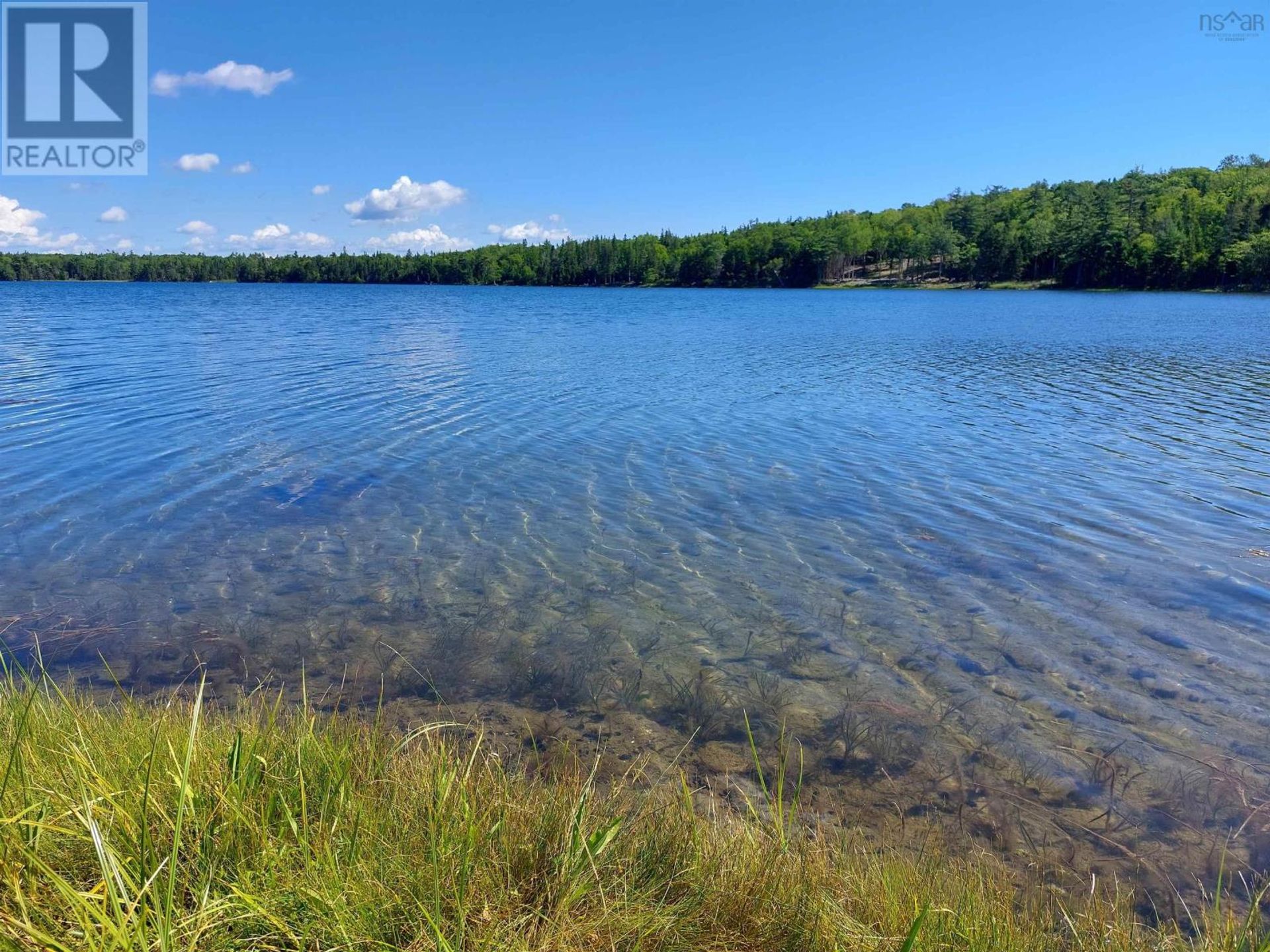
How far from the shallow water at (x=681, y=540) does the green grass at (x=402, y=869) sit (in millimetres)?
2215

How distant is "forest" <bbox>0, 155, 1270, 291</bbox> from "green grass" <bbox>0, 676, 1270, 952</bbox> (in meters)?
112

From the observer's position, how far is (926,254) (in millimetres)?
133750

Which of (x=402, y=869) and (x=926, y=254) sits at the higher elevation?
(x=926, y=254)

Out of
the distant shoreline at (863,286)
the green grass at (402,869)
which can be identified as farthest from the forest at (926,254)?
the green grass at (402,869)

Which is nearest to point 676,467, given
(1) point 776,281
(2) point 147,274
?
(1) point 776,281

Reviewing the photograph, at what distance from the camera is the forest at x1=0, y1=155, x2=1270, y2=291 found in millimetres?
96750

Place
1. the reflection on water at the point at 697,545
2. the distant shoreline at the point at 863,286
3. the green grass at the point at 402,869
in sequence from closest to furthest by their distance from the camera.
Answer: the green grass at the point at 402,869, the reflection on water at the point at 697,545, the distant shoreline at the point at 863,286

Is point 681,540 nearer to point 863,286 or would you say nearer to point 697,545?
point 697,545

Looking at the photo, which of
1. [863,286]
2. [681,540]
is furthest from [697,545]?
[863,286]

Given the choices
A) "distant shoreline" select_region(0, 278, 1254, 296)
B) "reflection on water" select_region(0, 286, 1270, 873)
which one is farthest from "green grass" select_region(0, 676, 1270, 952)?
"distant shoreline" select_region(0, 278, 1254, 296)

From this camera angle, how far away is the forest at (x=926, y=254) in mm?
96750

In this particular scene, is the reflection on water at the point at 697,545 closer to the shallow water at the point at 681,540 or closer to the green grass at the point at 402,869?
the shallow water at the point at 681,540

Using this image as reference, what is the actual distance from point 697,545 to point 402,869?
6505mm

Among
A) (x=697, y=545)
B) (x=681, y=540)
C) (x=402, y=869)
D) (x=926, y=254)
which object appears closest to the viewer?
(x=402, y=869)
